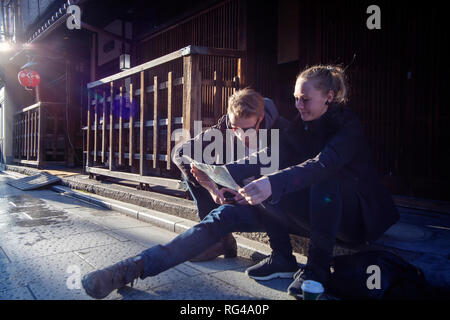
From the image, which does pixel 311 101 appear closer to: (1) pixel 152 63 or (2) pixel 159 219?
(2) pixel 159 219

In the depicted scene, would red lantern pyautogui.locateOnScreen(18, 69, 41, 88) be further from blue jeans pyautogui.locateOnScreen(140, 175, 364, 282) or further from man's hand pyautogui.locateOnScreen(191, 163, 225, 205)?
blue jeans pyautogui.locateOnScreen(140, 175, 364, 282)

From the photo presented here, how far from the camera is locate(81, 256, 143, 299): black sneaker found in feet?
6.07

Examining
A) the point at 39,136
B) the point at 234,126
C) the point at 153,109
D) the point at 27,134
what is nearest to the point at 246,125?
the point at 234,126

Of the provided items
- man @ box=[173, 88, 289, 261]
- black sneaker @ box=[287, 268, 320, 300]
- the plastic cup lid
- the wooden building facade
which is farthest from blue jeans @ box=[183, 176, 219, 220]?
the wooden building facade

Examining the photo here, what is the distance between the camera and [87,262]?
8.54ft

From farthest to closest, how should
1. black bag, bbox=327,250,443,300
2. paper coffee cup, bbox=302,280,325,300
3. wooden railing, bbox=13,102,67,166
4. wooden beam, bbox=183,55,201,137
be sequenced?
wooden railing, bbox=13,102,67,166, wooden beam, bbox=183,55,201,137, black bag, bbox=327,250,443,300, paper coffee cup, bbox=302,280,325,300

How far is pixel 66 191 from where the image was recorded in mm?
6379

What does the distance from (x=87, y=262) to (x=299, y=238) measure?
5.33 feet

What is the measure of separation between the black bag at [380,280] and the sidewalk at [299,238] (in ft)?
0.60

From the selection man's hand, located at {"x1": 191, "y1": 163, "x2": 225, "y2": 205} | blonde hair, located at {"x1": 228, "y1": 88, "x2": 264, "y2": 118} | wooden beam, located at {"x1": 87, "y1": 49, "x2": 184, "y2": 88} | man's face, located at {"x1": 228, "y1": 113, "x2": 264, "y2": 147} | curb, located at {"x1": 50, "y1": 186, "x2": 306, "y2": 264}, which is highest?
wooden beam, located at {"x1": 87, "y1": 49, "x2": 184, "y2": 88}

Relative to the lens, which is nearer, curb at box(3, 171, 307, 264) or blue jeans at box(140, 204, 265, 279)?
blue jeans at box(140, 204, 265, 279)

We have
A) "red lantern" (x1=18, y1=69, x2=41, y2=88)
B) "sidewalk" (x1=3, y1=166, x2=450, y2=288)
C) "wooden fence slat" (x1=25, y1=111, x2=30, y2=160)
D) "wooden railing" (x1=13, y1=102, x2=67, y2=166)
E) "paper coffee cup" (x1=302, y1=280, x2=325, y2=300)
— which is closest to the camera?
"paper coffee cup" (x1=302, y1=280, x2=325, y2=300)

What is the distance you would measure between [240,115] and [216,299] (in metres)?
1.21

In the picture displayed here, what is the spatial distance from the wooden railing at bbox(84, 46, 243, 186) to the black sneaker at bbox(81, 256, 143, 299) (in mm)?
2375
